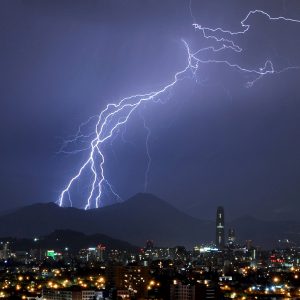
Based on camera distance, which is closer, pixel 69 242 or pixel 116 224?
pixel 69 242

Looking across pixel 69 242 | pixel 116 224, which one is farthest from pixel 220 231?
pixel 116 224

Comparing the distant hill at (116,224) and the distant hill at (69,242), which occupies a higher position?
the distant hill at (116,224)

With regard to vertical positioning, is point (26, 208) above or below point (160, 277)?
above

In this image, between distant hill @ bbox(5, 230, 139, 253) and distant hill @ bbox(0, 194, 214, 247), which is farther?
distant hill @ bbox(0, 194, 214, 247)

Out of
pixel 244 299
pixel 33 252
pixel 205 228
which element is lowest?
pixel 244 299

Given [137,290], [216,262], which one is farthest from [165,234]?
[137,290]

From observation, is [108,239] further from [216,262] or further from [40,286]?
[40,286]

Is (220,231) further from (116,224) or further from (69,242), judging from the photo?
(116,224)

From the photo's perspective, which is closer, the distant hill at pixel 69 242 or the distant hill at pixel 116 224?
the distant hill at pixel 69 242

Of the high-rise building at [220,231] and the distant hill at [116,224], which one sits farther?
the distant hill at [116,224]

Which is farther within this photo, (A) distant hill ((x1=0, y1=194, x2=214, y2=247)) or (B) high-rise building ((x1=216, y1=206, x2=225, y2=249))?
(A) distant hill ((x1=0, y1=194, x2=214, y2=247))

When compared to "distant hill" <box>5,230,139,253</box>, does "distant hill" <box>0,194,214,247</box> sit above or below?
above
